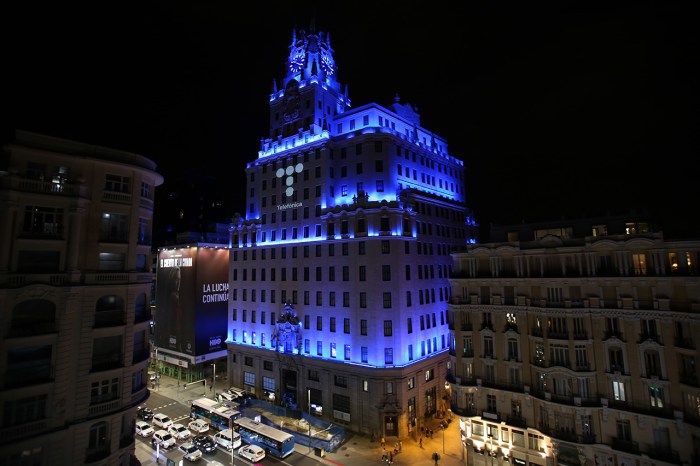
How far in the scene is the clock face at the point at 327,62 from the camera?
67494 mm

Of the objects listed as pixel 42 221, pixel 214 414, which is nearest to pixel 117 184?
pixel 42 221

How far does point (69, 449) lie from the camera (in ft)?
88.4

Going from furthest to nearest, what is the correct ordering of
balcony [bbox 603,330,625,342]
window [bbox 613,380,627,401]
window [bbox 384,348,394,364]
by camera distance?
window [bbox 384,348,394,364] < balcony [bbox 603,330,625,342] < window [bbox 613,380,627,401]

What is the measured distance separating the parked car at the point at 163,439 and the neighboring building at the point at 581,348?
1429 inches

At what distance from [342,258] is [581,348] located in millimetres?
32280

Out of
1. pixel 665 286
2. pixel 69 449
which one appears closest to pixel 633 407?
pixel 665 286

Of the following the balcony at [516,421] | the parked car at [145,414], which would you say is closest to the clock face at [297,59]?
the parked car at [145,414]

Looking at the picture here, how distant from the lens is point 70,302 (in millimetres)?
28281

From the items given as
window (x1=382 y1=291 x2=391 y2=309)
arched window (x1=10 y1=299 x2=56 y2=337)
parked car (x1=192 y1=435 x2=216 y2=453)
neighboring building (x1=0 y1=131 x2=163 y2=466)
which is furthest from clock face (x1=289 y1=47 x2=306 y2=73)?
parked car (x1=192 y1=435 x2=216 y2=453)

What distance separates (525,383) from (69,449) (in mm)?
42473

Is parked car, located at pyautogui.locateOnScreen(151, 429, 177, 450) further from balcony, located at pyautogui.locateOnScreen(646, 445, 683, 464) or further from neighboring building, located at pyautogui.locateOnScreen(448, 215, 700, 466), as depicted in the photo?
balcony, located at pyautogui.locateOnScreen(646, 445, 683, 464)

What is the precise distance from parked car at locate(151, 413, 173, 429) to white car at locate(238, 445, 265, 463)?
14032 millimetres

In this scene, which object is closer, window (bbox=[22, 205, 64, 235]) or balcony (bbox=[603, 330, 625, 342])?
window (bbox=[22, 205, 64, 235])

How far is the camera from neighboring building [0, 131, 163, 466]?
84.8 feet
